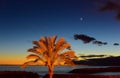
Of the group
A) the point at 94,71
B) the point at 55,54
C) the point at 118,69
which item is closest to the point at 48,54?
the point at 55,54

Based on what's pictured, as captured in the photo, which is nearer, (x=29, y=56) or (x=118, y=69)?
(x=29, y=56)

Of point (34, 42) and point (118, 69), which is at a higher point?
point (118, 69)

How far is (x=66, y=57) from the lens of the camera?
4438cm

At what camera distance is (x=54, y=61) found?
45625 millimetres

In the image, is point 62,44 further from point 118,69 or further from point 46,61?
point 118,69

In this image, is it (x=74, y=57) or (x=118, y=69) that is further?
(x=118, y=69)

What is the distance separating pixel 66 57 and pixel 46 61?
3033 millimetres

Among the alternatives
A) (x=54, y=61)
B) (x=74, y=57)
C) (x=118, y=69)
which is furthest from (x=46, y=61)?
(x=118, y=69)

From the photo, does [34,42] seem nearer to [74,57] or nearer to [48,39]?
[48,39]

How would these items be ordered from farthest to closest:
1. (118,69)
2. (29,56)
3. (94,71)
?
1. (118,69)
2. (94,71)
3. (29,56)

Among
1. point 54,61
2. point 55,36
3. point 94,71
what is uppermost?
point 94,71

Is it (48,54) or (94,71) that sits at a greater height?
(94,71)

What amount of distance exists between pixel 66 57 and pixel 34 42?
476 cm

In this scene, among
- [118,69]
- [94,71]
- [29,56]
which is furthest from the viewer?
[118,69]
